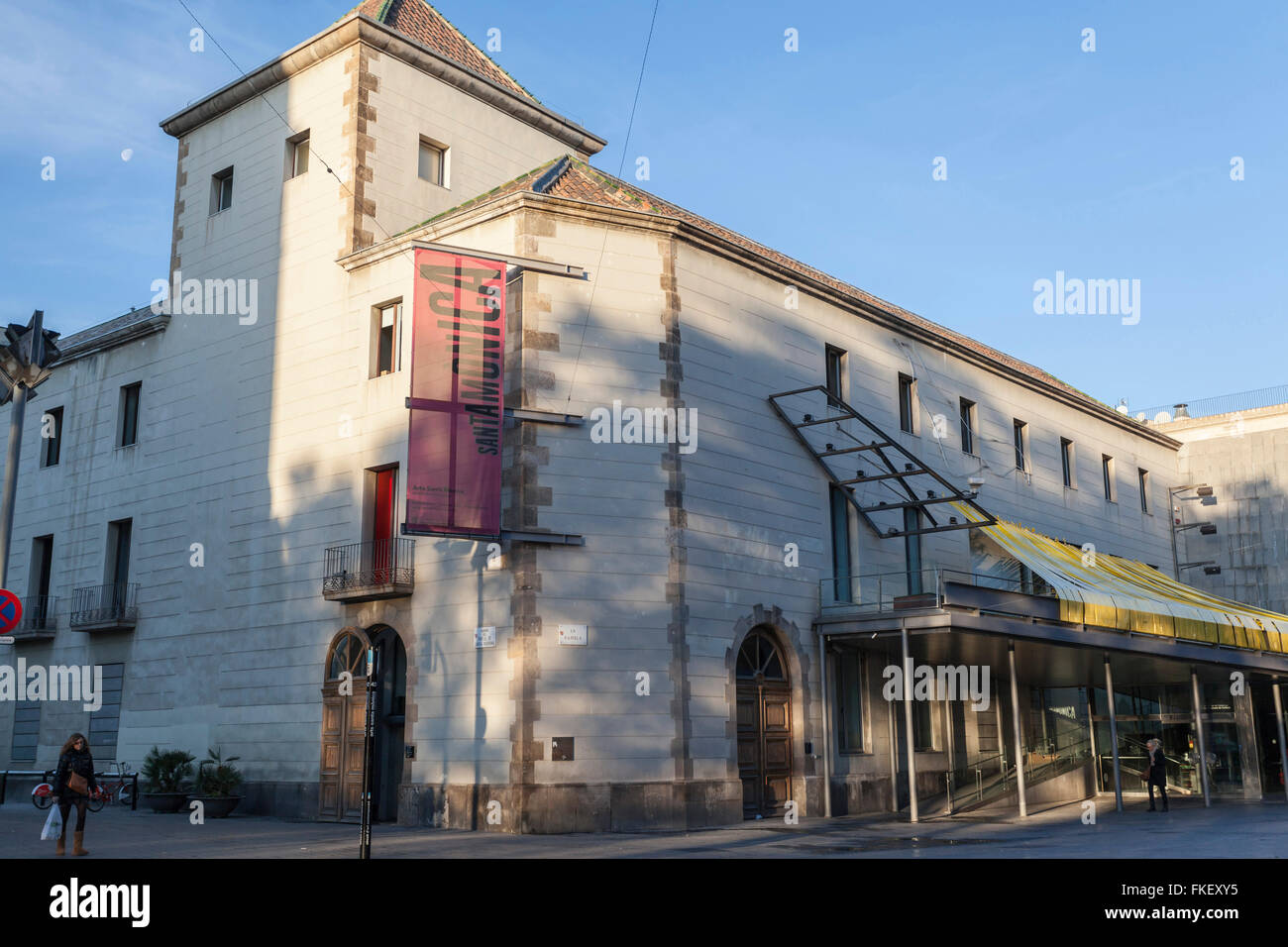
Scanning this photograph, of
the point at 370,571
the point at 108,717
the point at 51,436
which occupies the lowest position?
the point at 108,717

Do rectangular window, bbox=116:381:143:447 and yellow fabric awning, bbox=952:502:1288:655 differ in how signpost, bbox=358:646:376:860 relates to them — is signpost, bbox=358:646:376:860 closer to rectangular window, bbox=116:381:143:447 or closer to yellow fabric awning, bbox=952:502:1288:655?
yellow fabric awning, bbox=952:502:1288:655

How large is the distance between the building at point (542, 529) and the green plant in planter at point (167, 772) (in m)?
0.94

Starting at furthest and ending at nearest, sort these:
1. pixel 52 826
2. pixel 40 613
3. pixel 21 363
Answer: pixel 40 613 → pixel 52 826 → pixel 21 363

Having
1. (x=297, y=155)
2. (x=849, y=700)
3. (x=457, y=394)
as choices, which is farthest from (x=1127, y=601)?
(x=297, y=155)

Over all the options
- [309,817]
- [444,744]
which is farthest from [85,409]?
[444,744]

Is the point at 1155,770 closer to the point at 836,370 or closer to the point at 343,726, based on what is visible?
the point at 836,370

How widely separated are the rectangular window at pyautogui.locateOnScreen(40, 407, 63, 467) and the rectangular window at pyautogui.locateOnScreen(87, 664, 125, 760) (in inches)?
294

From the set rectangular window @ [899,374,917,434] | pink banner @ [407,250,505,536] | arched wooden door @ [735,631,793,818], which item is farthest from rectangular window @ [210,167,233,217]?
rectangular window @ [899,374,917,434]

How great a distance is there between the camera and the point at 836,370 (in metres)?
29.5

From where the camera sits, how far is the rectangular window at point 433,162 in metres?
29.5

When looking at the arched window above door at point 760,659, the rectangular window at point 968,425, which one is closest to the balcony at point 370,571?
the arched window above door at point 760,659

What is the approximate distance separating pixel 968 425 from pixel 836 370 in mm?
6618

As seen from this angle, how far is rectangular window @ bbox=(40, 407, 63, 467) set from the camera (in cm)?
3459

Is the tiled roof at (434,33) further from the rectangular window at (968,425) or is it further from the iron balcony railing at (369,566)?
the rectangular window at (968,425)
